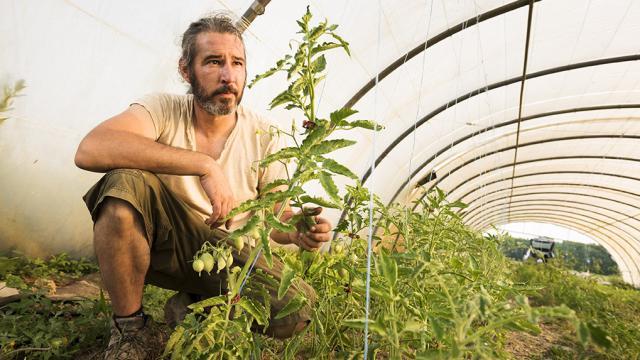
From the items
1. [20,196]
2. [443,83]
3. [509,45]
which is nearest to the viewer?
[20,196]

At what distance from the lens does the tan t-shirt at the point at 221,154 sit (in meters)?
1.69

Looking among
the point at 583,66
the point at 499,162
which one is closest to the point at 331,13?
Answer: the point at 583,66

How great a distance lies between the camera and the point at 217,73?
67.1 inches

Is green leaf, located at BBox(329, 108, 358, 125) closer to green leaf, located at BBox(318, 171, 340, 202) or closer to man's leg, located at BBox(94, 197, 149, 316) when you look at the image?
green leaf, located at BBox(318, 171, 340, 202)

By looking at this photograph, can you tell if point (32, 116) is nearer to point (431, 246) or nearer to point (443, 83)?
point (431, 246)

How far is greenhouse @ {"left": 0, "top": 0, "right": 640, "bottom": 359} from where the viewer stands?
977mm

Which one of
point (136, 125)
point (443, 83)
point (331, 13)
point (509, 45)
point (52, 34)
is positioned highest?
point (509, 45)

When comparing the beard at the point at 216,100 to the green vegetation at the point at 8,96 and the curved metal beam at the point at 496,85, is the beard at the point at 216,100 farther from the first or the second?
the curved metal beam at the point at 496,85

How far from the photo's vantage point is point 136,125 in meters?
1.49

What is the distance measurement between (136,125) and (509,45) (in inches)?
191

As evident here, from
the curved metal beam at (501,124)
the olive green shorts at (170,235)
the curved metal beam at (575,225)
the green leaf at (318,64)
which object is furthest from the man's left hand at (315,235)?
the curved metal beam at (575,225)

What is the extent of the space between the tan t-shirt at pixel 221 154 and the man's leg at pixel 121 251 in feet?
1.40

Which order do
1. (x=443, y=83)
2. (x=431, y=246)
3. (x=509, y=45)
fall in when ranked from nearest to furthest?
(x=431, y=246)
(x=509, y=45)
(x=443, y=83)

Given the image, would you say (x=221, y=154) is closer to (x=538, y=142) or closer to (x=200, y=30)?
(x=200, y=30)
